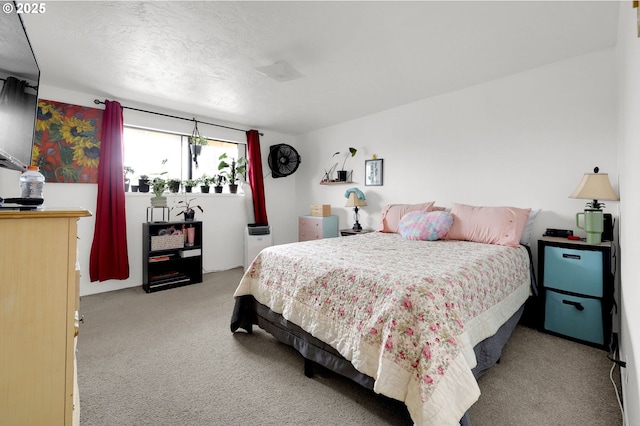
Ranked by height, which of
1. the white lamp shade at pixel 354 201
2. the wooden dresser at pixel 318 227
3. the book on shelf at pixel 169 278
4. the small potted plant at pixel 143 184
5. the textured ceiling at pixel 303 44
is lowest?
the book on shelf at pixel 169 278

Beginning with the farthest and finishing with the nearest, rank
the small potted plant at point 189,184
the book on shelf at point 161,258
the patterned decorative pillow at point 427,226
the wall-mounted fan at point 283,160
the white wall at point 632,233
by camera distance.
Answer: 1. the wall-mounted fan at point 283,160
2. the small potted plant at point 189,184
3. the book on shelf at point 161,258
4. the patterned decorative pillow at point 427,226
5. the white wall at point 632,233

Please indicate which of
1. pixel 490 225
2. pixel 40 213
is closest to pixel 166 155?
pixel 40 213

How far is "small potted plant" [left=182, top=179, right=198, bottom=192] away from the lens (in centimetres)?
414

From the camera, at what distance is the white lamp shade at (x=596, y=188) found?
2203 millimetres


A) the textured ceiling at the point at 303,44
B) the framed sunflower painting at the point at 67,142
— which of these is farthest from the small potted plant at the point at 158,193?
the textured ceiling at the point at 303,44

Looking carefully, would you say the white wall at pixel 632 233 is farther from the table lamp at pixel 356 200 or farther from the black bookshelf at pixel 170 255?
the black bookshelf at pixel 170 255

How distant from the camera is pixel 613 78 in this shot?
7.95 ft

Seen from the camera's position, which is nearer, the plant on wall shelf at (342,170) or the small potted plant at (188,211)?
the small potted plant at (188,211)

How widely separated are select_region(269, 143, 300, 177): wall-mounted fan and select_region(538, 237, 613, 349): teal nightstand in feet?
12.3

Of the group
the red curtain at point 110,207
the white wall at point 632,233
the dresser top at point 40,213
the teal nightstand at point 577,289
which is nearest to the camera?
the dresser top at point 40,213

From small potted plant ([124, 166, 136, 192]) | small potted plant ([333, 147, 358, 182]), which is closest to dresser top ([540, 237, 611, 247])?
small potted plant ([333, 147, 358, 182])

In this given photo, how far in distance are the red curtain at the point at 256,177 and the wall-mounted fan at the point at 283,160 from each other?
0.28 meters

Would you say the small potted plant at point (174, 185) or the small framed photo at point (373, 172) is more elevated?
the small framed photo at point (373, 172)

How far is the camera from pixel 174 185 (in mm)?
3955
